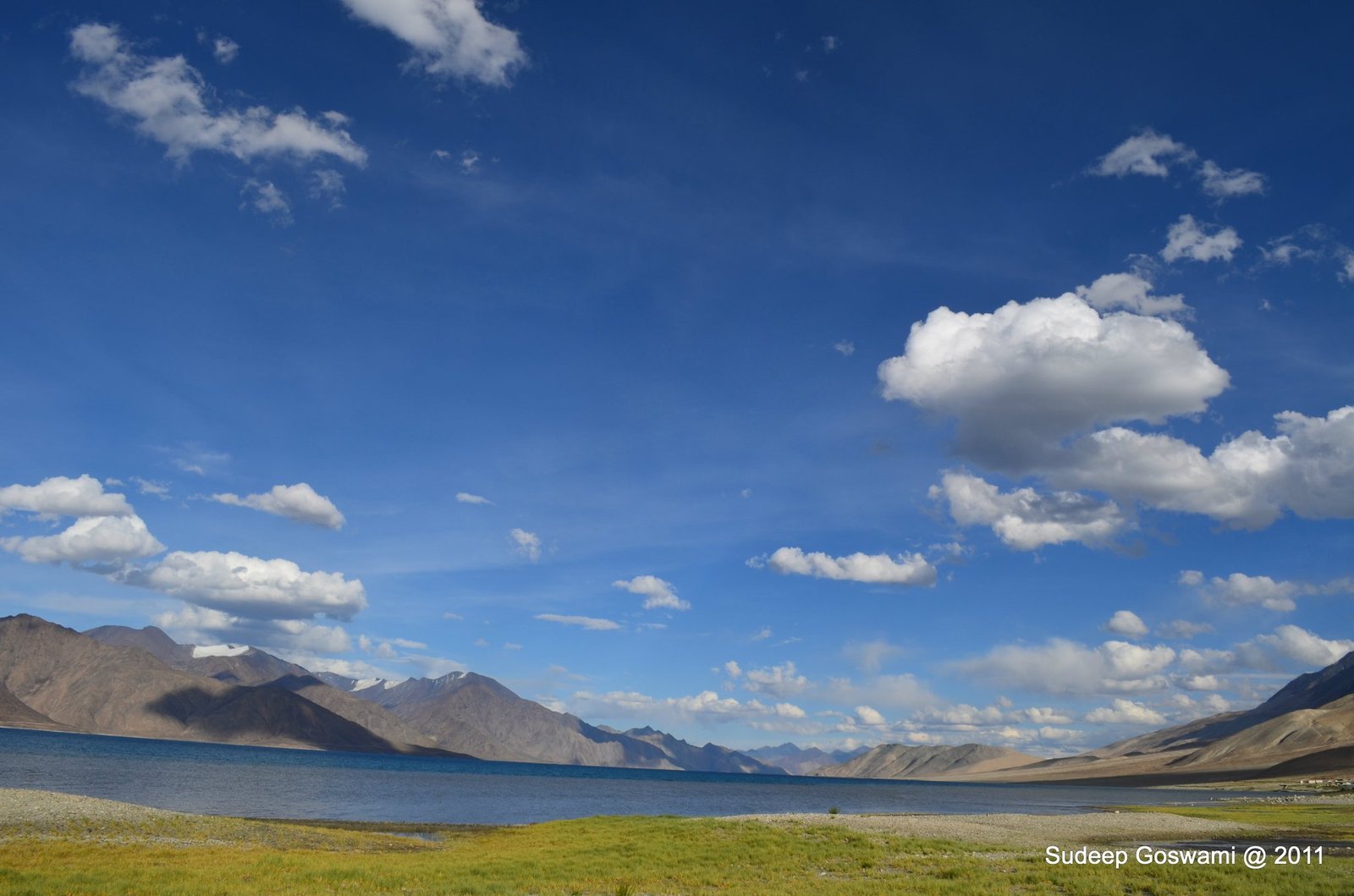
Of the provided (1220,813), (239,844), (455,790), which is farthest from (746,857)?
(455,790)

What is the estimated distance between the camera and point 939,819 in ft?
226

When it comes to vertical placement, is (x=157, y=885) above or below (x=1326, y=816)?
above

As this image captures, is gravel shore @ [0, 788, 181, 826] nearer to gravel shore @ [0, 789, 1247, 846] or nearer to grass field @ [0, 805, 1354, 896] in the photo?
gravel shore @ [0, 789, 1247, 846]

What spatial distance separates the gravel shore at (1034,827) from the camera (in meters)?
52.4

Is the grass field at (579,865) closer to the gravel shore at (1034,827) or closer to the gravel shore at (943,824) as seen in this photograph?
the gravel shore at (943,824)

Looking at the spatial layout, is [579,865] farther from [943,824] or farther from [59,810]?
[59,810]

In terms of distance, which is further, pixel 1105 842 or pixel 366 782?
pixel 366 782

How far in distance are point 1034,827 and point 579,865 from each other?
4057 cm

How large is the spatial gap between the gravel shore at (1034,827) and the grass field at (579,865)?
310cm

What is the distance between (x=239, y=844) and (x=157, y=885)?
1787 centimetres

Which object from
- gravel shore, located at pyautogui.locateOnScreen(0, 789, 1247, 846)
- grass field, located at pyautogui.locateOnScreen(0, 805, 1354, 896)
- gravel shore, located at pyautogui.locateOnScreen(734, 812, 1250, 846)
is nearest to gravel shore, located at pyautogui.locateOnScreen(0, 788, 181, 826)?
gravel shore, located at pyautogui.locateOnScreen(0, 789, 1247, 846)

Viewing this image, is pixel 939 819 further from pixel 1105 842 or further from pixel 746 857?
pixel 746 857

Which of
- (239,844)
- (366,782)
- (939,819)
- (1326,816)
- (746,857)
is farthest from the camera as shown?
(366,782)

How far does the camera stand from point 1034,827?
2495 inches
